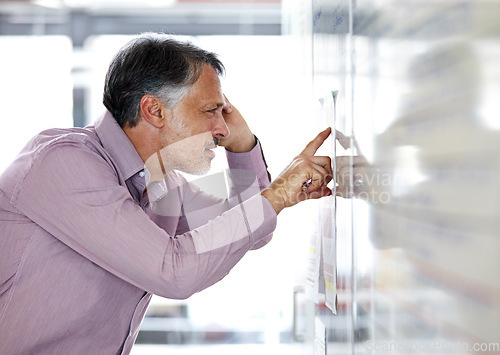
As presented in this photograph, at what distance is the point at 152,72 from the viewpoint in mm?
1136

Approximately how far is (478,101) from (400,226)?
0.24 meters

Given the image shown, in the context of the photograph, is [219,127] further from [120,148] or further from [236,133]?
[120,148]

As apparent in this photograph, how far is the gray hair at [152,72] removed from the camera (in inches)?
43.9

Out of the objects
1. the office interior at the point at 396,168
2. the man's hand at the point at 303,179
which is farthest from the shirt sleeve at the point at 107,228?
the office interior at the point at 396,168

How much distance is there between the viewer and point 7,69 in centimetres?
262

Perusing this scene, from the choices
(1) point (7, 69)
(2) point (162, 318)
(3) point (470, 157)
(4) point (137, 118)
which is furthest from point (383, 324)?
(1) point (7, 69)

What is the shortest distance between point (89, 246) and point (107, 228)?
2.1 inches

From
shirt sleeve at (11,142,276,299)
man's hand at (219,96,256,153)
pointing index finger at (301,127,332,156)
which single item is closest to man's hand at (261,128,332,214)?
pointing index finger at (301,127,332,156)

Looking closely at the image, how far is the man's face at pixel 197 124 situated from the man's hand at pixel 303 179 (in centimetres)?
20

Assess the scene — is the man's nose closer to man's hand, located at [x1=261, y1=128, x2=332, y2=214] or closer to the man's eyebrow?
the man's eyebrow

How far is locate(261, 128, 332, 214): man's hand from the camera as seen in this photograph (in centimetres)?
98

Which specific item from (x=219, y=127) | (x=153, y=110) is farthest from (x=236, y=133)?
(x=153, y=110)

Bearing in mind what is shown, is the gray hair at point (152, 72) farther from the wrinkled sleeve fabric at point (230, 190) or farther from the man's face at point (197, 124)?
the wrinkled sleeve fabric at point (230, 190)

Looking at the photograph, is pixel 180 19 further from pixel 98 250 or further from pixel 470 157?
pixel 470 157
